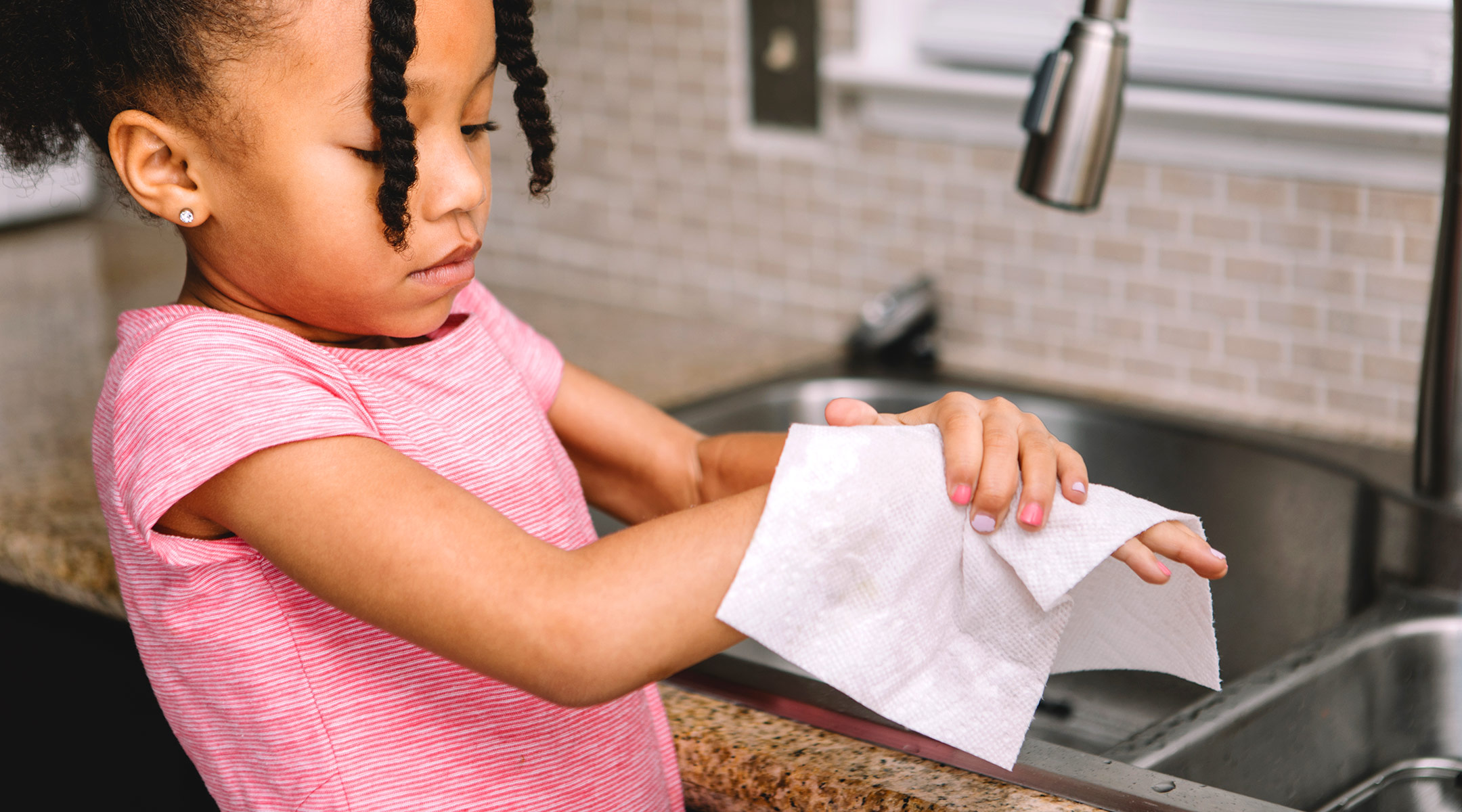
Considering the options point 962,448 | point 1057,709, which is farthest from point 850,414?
point 1057,709

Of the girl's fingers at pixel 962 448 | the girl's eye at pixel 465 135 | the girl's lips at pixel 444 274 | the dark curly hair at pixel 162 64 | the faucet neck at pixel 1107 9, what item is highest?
the faucet neck at pixel 1107 9

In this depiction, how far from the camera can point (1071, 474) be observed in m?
0.61

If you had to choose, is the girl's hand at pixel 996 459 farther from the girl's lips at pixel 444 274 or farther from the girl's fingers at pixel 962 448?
the girl's lips at pixel 444 274

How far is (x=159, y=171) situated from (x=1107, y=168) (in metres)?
0.67

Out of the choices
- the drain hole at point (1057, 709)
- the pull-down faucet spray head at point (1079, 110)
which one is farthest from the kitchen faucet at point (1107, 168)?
the drain hole at point (1057, 709)

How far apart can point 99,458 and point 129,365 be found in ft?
0.38

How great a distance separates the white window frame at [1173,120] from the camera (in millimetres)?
→ 1094

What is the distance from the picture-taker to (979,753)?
2.01 ft

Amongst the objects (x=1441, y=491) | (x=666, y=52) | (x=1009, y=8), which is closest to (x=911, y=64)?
(x=1009, y=8)

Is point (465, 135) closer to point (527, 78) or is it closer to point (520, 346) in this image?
point (527, 78)

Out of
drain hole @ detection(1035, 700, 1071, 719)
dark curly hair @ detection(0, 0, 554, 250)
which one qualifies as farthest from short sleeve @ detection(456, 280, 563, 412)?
drain hole @ detection(1035, 700, 1071, 719)

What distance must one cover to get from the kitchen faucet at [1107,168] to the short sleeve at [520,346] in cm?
40

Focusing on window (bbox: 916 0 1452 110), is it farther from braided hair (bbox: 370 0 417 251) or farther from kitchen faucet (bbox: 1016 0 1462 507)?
braided hair (bbox: 370 0 417 251)

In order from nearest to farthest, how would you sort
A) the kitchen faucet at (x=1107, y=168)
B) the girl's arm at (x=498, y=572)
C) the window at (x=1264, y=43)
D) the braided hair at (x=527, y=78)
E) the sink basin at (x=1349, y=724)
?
the girl's arm at (x=498, y=572) < the braided hair at (x=527, y=78) < the sink basin at (x=1349, y=724) < the kitchen faucet at (x=1107, y=168) < the window at (x=1264, y=43)
